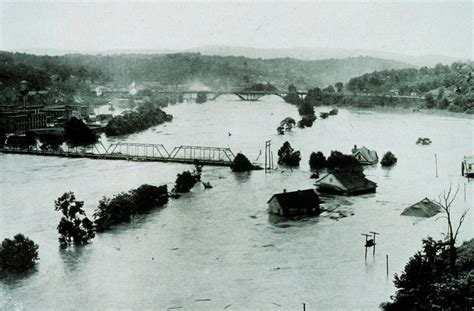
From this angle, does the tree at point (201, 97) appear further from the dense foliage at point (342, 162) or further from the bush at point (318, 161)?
the dense foliage at point (342, 162)

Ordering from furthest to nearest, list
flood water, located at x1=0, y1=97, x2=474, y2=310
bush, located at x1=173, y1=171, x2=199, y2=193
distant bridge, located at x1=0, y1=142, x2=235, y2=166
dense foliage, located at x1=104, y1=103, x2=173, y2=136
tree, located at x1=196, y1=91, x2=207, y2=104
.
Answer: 1. tree, located at x1=196, y1=91, x2=207, y2=104
2. dense foliage, located at x1=104, y1=103, x2=173, y2=136
3. distant bridge, located at x1=0, y1=142, x2=235, y2=166
4. bush, located at x1=173, y1=171, x2=199, y2=193
5. flood water, located at x1=0, y1=97, x2=474, y2=310

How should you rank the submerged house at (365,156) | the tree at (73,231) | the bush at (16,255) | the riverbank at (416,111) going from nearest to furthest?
the bush at (16,255) < the tree at (73,231) < the submerged house at (365,156) < the riverbank at (416,111)

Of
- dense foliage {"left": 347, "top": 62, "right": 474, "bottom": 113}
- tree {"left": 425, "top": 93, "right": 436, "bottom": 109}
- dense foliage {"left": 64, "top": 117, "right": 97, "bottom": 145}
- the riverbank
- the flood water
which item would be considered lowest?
the flood water

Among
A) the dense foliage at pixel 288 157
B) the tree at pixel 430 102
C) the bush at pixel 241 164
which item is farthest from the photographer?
the tree at pixel 430 102

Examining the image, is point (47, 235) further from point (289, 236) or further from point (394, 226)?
point (394, 226)

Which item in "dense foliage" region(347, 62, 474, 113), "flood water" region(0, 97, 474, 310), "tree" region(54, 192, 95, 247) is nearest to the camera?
"flood water" region(0, 97, 474, 310)

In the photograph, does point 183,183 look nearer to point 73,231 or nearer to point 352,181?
point 352,181

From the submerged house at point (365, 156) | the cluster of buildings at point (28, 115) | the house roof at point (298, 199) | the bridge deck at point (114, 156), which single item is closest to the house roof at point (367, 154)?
the submerged house at point (365, 156)

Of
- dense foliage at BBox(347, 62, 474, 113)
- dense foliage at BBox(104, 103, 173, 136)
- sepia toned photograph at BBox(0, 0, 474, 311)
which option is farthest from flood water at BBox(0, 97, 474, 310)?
dense foliage at BBox(347, 62, 474, 113)

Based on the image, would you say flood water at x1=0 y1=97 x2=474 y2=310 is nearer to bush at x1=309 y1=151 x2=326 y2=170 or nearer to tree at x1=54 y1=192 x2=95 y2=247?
tree at x1=54 y1=192 x2=95 y2=247
